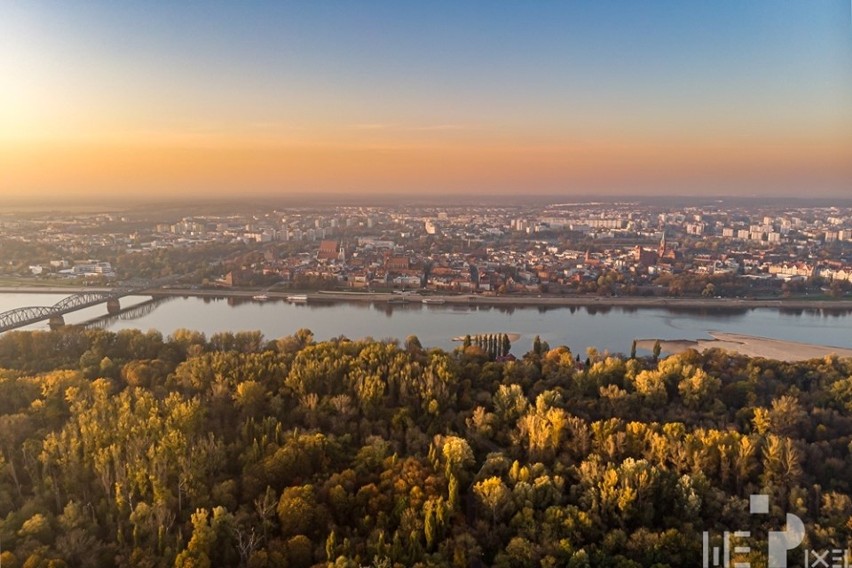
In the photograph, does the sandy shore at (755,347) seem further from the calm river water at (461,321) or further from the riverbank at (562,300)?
the riverbank at (562,300)

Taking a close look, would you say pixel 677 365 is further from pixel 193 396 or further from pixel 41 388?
pixel 41 388

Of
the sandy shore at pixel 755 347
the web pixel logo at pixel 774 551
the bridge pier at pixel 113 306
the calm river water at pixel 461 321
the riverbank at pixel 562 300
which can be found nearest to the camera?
the web pixel logo at pixel 774 551

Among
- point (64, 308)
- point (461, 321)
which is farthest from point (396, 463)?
point (64, 308)

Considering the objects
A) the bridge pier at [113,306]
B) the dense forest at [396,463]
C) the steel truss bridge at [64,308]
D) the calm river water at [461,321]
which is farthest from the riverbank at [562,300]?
the dense forest at [396,463]

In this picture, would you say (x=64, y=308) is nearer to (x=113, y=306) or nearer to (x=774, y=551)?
(x=113, y=306)

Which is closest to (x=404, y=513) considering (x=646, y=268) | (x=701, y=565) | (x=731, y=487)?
(x=701, y=565)

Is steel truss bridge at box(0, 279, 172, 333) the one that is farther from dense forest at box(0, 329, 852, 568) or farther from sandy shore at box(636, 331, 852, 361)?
sandy shore at box(636, 331, 852, 361)

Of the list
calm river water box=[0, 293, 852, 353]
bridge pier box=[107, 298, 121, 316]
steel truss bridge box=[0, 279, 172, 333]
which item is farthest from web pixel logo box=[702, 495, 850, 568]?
bridge pier box=[107, 298, 121, 316]
